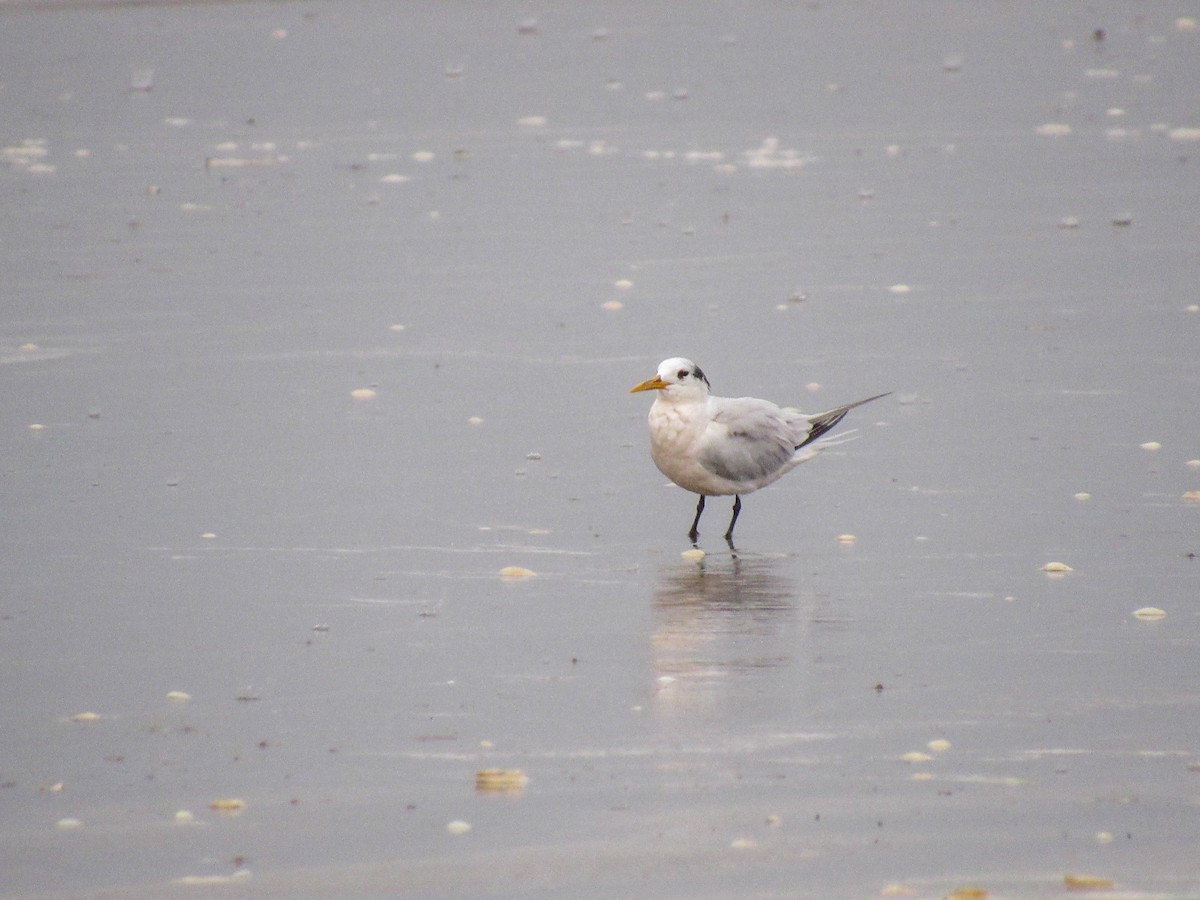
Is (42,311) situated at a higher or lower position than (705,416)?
lower

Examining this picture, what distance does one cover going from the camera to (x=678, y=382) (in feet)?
29.9

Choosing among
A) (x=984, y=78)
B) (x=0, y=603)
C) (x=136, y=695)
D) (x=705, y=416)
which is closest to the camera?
(x=136, y=695)

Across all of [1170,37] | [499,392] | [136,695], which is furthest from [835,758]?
[1170,37]

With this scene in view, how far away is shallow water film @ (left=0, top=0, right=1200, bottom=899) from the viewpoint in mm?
→ 5758

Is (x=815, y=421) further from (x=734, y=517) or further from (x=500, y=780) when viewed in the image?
(x=500, y=780)

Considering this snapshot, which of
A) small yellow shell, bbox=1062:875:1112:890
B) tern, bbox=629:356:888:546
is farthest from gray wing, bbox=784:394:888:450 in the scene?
small yellow shell, bbox=1062:875:1112:890

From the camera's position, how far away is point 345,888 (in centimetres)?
532

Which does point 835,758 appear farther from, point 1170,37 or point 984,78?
point 1170,37

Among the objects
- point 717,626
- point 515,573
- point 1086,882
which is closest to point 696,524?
point 515,573

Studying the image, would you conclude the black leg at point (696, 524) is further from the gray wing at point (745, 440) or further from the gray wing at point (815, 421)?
the gray wing at point (815, 421)

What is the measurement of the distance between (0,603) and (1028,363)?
6548mm

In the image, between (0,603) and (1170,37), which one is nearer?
(0,603)

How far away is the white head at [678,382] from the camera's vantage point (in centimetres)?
906

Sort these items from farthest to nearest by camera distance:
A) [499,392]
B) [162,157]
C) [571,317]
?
[162,157]
[571,317]
[499,392]
